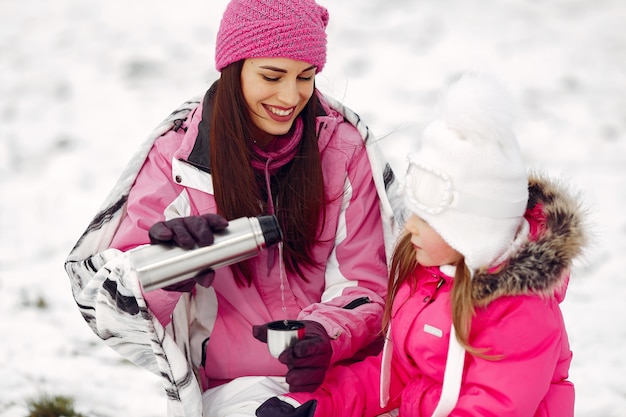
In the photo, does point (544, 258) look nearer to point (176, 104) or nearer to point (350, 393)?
point (350, 393)

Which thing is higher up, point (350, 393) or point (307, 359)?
point (307, 359)

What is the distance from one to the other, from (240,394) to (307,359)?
346mm

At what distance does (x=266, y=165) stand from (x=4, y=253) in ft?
7.58

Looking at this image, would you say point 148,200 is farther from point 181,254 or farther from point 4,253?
point 4,253

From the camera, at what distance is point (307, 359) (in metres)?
1.86

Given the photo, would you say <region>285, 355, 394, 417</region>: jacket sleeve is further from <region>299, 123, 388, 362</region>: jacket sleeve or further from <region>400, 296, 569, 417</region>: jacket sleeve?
<region>400, 296, 569, 417</region>: jacket sleeve

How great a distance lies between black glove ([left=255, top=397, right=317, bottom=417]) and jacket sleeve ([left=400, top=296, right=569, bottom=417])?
0.39m

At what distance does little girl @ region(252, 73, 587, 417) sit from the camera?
1.60m

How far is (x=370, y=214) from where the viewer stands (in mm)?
2312

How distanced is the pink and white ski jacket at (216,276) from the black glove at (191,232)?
0.55ft

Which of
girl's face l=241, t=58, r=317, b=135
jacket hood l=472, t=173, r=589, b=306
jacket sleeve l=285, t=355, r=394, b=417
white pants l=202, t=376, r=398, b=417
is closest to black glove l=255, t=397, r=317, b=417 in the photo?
jacket sleeve l=285, t=355, r=394, b=417

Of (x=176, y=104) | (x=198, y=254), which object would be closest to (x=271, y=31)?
(x=198, y=254)

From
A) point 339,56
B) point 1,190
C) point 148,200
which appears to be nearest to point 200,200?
point 148,200

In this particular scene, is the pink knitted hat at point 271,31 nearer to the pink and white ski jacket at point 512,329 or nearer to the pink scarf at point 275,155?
the pink scarf at point 275,155
